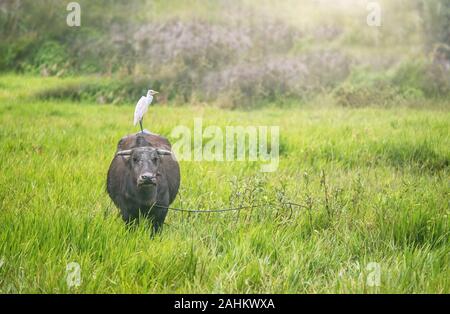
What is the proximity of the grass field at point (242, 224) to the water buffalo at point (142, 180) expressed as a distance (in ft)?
0.44

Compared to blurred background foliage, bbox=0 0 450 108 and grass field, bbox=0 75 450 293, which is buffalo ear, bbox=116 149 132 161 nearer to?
grass field, bbox=0 75 450 293

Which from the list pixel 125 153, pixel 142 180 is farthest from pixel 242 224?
pixel 125 153

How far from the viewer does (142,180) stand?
2.95 m

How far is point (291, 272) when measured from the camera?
2701 millimetres

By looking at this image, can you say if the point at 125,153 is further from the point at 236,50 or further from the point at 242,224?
the point at 236,50

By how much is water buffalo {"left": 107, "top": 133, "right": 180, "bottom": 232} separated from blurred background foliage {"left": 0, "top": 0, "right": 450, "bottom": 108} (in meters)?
5.84

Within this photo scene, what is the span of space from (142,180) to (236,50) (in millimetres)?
9455

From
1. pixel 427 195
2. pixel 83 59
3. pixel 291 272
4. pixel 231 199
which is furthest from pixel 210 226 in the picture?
pixel 83 59

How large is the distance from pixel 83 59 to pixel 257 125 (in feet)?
18.7

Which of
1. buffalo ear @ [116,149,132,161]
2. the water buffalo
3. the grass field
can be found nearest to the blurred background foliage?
the grass field

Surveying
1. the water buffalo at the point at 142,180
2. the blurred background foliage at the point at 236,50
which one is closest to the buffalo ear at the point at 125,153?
the water buffalo at the point at 142,180

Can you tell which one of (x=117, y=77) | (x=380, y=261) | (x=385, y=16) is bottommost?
(x=380, y=261)
